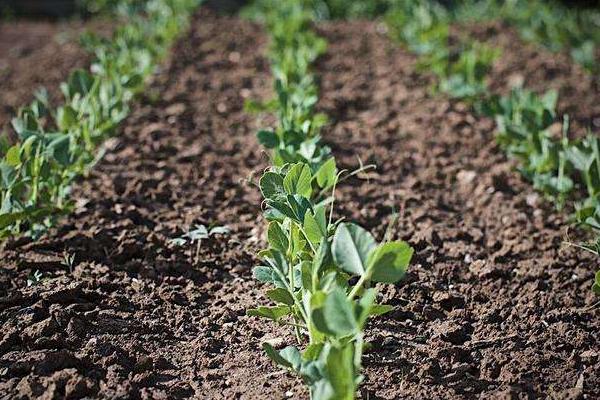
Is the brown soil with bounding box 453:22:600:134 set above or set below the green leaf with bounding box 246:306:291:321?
below

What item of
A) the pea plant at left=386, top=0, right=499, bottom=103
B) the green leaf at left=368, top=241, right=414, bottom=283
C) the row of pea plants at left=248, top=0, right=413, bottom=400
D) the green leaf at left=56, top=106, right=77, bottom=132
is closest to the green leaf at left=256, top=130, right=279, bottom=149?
the row of pea plants at left=248, top=0, right=413, bottom=400

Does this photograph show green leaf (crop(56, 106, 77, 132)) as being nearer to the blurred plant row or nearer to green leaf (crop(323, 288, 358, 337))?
green leaf (crop(323, 288, 358, 337))

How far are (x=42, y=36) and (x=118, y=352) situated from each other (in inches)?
201

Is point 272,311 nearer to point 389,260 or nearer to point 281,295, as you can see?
point 281,295

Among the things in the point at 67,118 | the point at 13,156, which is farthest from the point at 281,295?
the point at 67,118

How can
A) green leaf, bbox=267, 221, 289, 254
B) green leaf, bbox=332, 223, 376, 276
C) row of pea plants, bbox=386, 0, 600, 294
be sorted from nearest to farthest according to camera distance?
green leaf, bbox=332, 223, 376, 276, green leaf, bbox=267, 221, 289, 254, row of pea plants, bbox=386, 0, 600, 294

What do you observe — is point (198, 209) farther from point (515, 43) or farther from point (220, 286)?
point (515, 43)

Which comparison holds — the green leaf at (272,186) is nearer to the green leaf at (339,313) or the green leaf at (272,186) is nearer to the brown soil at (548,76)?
the green leaf at (339,313)

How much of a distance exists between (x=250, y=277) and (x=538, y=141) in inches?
51.9

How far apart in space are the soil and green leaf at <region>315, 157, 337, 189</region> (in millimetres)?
210

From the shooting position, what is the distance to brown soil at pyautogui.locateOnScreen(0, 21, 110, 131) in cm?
449

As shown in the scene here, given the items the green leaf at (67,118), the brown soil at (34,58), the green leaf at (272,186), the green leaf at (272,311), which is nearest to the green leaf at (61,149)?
the green leaf at (67,118)

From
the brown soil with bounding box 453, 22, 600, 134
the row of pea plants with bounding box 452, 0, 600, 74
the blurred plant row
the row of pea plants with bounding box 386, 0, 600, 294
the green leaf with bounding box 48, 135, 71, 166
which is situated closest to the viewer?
the green leaf with bounding box 48, 135, 71, 166

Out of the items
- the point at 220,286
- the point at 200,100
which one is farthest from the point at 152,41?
the point at 220,286
